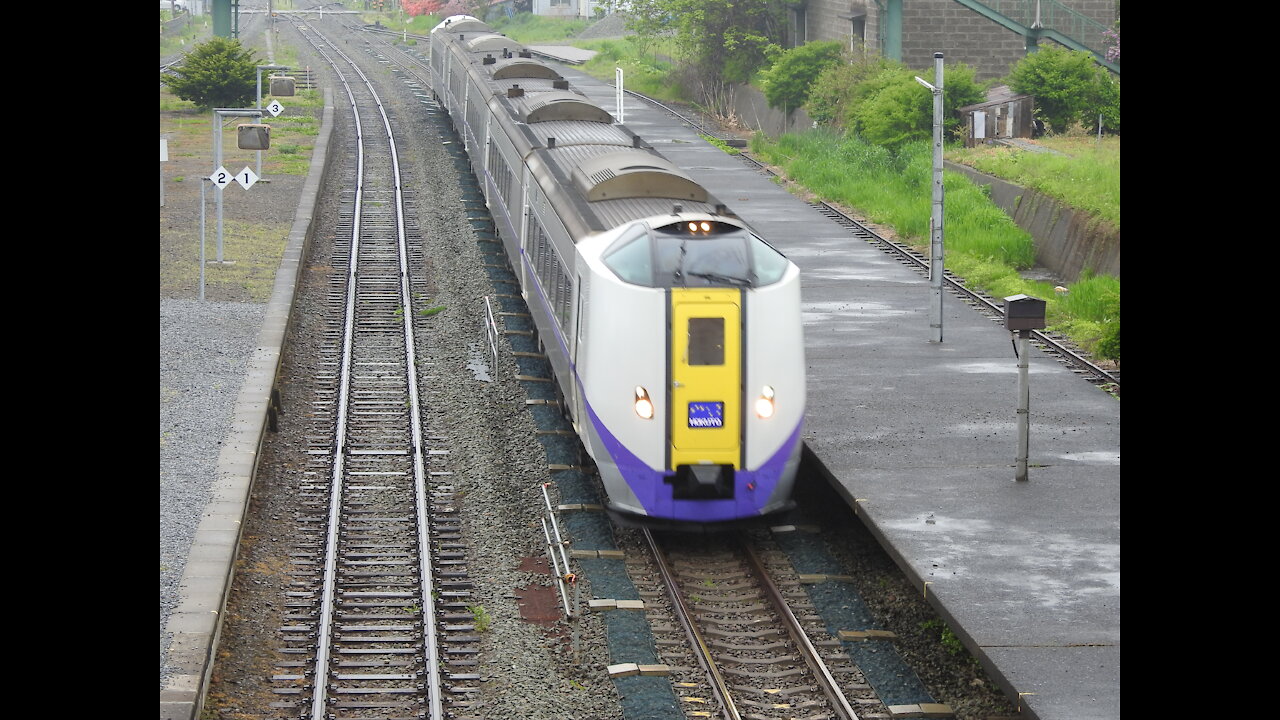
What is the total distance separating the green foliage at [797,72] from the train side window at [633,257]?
28966 mm

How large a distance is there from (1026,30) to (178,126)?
2306 centimetres

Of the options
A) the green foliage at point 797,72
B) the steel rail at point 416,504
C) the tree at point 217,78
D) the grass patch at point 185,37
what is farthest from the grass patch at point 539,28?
the steel rail at point 416,504

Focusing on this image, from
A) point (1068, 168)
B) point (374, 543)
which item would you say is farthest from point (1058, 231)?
point (374, 543)

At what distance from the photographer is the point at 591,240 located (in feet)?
47.2

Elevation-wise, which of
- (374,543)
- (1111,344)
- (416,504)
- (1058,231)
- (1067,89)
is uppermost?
(1067,89)

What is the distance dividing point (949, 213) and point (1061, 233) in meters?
2.70

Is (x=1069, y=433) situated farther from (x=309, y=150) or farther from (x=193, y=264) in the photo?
(x=309, y=150)

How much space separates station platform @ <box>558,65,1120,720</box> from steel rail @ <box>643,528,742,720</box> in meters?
1.72

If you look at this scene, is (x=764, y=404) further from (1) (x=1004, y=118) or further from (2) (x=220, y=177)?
(1) (x=1004, y=118)

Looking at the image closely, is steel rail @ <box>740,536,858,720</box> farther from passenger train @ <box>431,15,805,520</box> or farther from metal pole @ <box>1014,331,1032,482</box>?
metal pole @ <box>1014,331,1032,482</box>

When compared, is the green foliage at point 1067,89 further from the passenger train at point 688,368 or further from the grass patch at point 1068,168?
the passenger train at point 688,368

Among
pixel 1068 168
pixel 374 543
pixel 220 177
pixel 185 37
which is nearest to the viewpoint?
pixel 374 543

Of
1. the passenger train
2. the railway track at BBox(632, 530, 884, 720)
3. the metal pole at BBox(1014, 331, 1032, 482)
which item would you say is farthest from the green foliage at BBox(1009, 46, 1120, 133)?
the railway track at BBox(632, 530, 884, 720)

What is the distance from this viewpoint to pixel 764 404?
13.0 m
